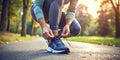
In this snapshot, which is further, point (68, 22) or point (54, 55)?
point (68, 22)

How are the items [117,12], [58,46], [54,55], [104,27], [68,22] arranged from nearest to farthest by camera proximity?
[54,55]
[58,46]
[68,22]
[117,12]
[104,27]

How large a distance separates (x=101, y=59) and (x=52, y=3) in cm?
127

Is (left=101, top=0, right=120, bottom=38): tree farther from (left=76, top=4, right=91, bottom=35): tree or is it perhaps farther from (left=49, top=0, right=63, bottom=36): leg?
(left=76, top=4, right=91, bottom=35): tree

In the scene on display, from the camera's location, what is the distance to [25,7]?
2784 cm

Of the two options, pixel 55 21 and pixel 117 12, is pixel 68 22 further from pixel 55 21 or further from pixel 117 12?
pixel 117 12

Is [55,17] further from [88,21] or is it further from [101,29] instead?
[88,21]

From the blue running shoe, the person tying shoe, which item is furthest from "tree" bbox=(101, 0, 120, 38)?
the blue running shoe

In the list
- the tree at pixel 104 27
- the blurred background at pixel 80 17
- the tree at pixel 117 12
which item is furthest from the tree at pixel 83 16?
the tree at pixel 117 12

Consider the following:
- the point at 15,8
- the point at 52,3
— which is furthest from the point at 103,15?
the point at 52,3

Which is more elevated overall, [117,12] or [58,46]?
[117,12]

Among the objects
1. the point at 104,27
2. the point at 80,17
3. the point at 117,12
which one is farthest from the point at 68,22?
the point at 80,17

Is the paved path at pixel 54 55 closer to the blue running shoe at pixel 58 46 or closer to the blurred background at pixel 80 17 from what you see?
the blue running shoe at pixel 58 46

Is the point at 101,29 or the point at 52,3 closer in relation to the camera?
the point at 52,3

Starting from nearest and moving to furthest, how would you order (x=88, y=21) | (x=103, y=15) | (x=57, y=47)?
(x=57, y=47) < (x=103, y=15) < (x=88, y=21)
